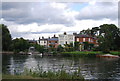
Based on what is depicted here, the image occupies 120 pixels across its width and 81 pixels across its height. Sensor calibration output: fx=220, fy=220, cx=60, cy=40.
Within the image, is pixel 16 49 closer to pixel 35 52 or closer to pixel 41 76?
pixel 35 52

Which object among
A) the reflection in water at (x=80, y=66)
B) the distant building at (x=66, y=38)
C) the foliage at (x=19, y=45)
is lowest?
the reflection in water at (x=80, y=66)

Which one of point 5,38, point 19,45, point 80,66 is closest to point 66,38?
point 19,45

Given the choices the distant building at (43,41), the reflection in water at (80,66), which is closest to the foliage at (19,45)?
the distant building at (43,41)

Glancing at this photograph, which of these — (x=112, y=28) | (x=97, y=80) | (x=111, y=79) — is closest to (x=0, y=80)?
(x=97, y=80)

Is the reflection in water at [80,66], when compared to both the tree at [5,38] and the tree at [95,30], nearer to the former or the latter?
the tree at [5,38]

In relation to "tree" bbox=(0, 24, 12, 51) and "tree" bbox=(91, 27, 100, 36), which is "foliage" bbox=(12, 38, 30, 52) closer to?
"tree" bbox=(0, 24, 12, 51)

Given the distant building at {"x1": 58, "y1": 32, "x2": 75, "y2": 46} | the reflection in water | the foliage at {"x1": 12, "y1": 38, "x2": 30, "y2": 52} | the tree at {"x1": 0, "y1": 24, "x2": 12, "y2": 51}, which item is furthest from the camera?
the distant building at {"x1": 58, "y1": 32, "x2": 75, "y2": 46}

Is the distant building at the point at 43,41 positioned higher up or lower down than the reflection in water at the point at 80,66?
higher up

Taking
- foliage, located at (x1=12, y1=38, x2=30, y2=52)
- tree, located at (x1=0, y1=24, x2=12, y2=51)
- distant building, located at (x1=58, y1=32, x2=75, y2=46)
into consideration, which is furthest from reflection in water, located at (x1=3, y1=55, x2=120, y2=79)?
distant building, located at (x1=58, y1=32, x2=75, y2=46)

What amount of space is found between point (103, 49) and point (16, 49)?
43842 millimetres

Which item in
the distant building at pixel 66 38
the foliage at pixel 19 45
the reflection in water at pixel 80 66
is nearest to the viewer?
the reflection in water at pixel 80 66

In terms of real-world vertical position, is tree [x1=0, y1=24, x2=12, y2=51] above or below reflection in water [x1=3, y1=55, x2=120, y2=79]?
above

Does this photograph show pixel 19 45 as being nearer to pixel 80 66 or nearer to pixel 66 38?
pixel 66 38

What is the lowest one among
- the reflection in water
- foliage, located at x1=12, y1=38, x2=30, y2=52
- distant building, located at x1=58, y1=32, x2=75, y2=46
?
the reflection in water
